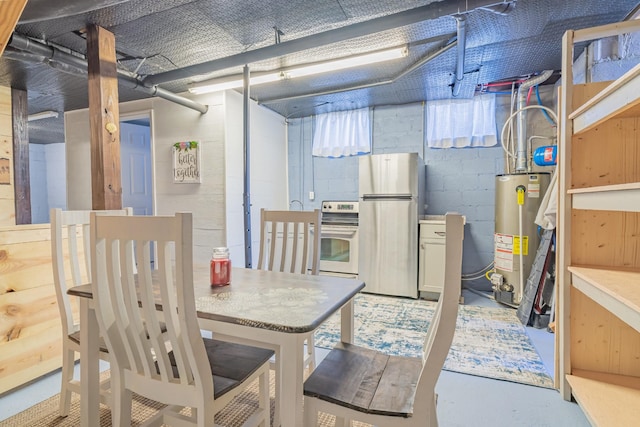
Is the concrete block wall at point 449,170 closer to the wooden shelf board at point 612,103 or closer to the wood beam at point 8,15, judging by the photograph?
the wooden shelf board at point 612,103

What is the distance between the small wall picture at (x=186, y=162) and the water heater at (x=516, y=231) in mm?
3475

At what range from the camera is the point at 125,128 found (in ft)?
16.4

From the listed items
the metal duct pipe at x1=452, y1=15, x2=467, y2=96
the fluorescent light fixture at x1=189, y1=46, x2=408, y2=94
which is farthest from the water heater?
the fluorescent light fixture at x1=189, y1=46, x2=408, y2=94

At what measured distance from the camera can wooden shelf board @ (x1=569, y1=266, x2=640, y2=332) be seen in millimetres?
1146

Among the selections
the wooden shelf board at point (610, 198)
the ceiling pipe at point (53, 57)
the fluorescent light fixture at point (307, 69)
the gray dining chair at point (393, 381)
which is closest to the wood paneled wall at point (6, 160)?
the ceiling pipe at point (53, 57)

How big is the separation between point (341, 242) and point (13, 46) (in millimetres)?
3527

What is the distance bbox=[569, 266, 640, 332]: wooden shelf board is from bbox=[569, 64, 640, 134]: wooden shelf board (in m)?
0.71

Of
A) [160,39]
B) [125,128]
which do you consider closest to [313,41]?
[160,39]

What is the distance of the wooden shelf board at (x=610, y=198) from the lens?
1.06 meters

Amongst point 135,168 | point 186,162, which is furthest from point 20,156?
point 186,162

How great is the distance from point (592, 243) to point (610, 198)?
737 mm

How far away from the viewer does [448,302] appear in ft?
3.13

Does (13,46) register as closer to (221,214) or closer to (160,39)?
(160,39)

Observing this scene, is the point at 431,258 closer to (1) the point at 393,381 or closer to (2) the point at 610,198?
(2) the point at 610,198
